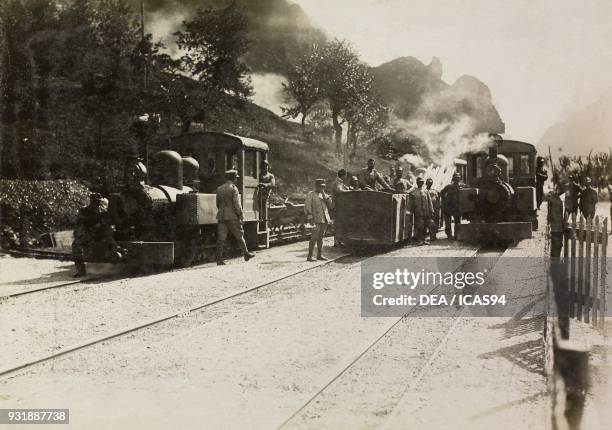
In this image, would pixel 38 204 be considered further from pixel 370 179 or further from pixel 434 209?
pixel 434 209

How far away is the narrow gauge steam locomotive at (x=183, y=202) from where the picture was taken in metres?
10.8

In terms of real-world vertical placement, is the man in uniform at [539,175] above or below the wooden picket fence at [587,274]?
above

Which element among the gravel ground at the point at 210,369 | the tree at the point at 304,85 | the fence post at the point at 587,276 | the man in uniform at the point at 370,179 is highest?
the tree at the point at 304,85

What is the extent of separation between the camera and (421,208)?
1483cm

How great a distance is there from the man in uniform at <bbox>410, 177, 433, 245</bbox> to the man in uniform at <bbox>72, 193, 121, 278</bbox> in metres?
7.55

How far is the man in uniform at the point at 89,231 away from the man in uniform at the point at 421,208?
7546mm

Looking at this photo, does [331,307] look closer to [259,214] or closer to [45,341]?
[45,341]

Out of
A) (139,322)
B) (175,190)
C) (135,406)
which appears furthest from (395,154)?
(135,406)

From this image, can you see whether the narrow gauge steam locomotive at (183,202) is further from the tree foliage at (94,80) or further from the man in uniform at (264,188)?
the tree foliage at (94,80)

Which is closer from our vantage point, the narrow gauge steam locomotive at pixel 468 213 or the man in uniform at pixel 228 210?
the man in uniform at pixel 228 210

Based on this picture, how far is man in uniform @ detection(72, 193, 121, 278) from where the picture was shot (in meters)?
10.3

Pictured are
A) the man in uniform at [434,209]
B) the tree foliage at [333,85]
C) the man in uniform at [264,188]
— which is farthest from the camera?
the tree foliage at [333,85]

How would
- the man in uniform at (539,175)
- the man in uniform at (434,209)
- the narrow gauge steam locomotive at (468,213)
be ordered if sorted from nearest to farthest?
the narrow gauge steam locomotive at (468,213) < the man in uniform at (434,209) < the man in uniform at (539,175)

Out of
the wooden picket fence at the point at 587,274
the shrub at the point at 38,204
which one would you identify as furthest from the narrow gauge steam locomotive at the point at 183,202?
the wooden picket fence at the point at 587,274
